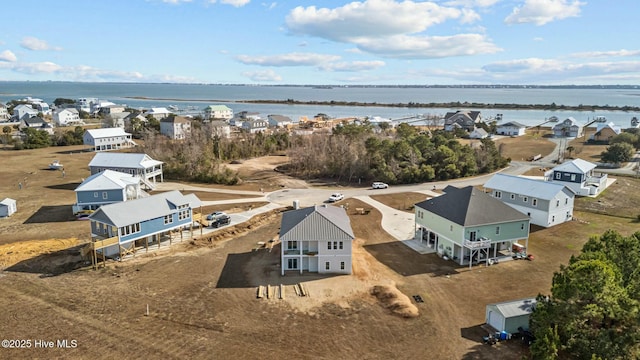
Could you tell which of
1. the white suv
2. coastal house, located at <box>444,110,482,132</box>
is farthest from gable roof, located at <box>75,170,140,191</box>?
coastal house, located at <box>444,110,482,132</box>

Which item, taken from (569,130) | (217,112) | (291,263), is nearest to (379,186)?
(291,263)

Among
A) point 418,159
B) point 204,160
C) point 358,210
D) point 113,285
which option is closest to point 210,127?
point 204,160

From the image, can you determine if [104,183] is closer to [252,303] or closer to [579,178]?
[252,303]

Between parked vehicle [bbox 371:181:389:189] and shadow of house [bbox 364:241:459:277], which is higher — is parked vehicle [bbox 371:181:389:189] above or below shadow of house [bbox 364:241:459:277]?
above

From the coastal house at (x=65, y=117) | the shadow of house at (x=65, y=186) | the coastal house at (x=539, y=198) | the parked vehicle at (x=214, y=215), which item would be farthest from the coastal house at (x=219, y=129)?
the coastal house at (x=539, y=198)

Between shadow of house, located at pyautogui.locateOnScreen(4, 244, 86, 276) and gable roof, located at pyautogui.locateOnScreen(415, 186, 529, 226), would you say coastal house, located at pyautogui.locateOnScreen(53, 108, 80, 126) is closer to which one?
shadow of house, located at pyautogui.locateOnScreen(4, 244, 86, 276)

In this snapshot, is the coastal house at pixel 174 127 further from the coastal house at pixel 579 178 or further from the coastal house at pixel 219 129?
the coastal house at pixel 579 178
